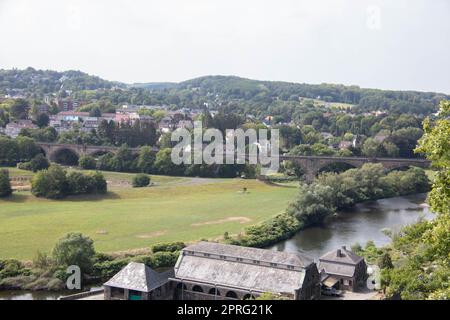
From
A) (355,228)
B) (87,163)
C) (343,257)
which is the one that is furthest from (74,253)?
(87,163)

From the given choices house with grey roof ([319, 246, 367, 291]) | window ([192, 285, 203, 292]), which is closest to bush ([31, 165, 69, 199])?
window ([192, 285, 203, 292])

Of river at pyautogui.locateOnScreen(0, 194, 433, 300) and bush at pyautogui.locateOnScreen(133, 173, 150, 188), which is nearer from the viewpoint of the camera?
river at pyautogui.locateOnScreen(0, 194, 433, 300)

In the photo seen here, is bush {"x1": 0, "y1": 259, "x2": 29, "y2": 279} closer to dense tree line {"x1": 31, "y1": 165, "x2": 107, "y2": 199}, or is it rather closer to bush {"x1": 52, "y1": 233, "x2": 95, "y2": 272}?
bush {"x1": 52, "y1": 233, "x2": 95, "y2": 272}

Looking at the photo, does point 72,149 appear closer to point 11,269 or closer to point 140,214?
point 140,214

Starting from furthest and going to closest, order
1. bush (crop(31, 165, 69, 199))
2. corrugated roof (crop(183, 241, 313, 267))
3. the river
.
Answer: bush (crop(31, 165, 69, 199)), the river, corrugated roof (crop(183, 241, 313, 267))

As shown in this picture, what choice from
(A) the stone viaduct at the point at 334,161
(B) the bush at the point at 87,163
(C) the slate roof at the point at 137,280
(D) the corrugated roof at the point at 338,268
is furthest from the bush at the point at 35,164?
(D) the corrugated roof at the point at 338,268

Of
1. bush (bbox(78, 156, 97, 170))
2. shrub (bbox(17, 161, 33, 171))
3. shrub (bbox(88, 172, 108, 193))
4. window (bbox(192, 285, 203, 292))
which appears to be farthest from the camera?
bush (bbox(78, 156, 97, 170))
